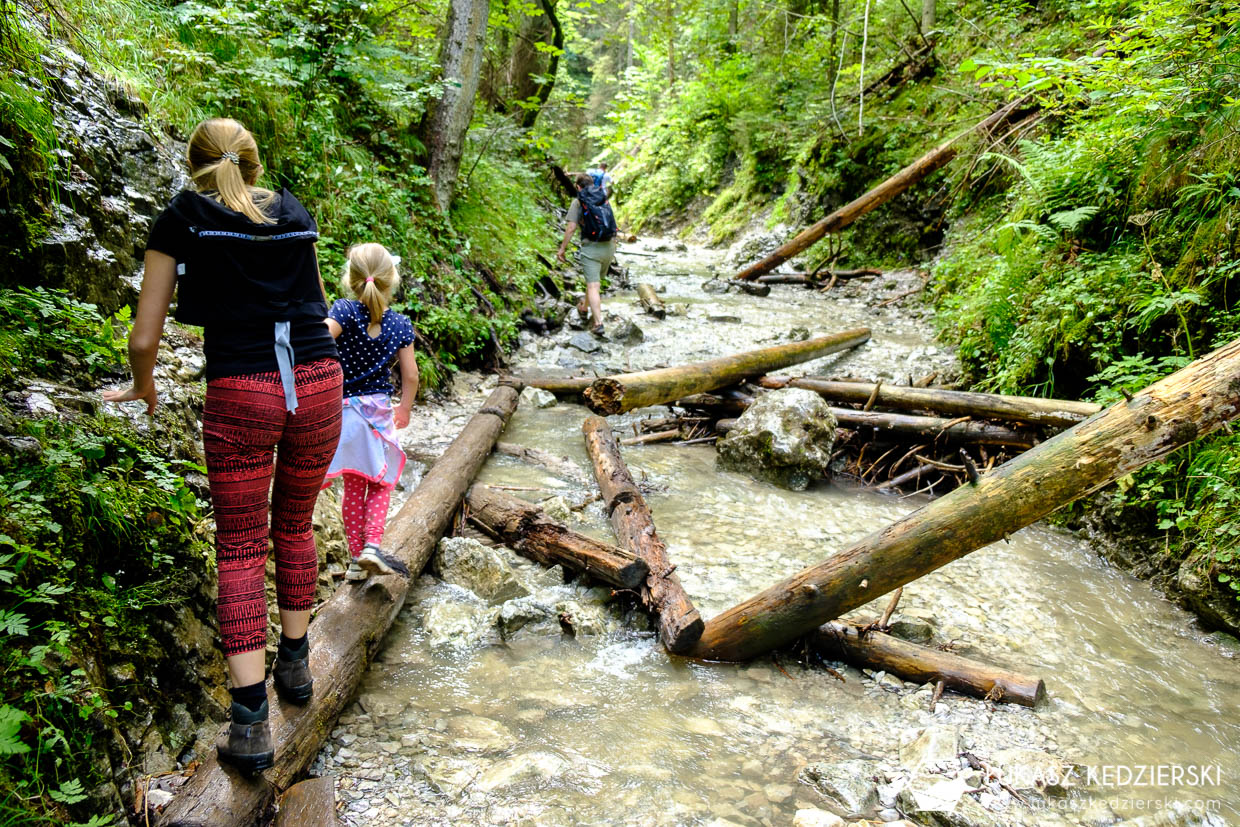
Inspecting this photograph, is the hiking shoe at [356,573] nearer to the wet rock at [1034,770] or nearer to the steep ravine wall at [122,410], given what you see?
the steep ravine wall at [122,410]

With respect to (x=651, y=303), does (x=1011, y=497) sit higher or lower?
lower

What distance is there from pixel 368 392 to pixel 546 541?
5.02ft

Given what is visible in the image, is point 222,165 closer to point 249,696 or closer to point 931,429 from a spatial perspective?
point 249,696

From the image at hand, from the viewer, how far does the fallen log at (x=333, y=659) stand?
210 cm

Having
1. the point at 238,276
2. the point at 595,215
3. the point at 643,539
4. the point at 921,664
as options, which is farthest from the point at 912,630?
the point at 595,215

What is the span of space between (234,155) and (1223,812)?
459cm

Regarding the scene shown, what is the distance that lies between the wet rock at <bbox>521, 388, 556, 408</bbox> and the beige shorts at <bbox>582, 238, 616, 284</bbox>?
11.1 ft

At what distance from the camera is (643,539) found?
4465 millimetres

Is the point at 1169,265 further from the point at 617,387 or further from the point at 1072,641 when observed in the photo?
the point at 617,387

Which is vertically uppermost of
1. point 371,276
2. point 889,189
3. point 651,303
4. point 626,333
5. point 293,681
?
point 889,189

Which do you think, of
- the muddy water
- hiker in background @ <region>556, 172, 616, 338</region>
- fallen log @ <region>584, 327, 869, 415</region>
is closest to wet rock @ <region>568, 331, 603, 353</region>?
hiker in background @ <region>556, 172, 616, 338</region>

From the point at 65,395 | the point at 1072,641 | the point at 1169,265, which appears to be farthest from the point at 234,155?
the point at 1169,265

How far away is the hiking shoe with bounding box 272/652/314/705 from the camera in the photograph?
2590 millimetres

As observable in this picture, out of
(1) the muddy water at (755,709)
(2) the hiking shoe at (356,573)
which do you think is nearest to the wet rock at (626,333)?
(1) the muddy water at (755,709)
